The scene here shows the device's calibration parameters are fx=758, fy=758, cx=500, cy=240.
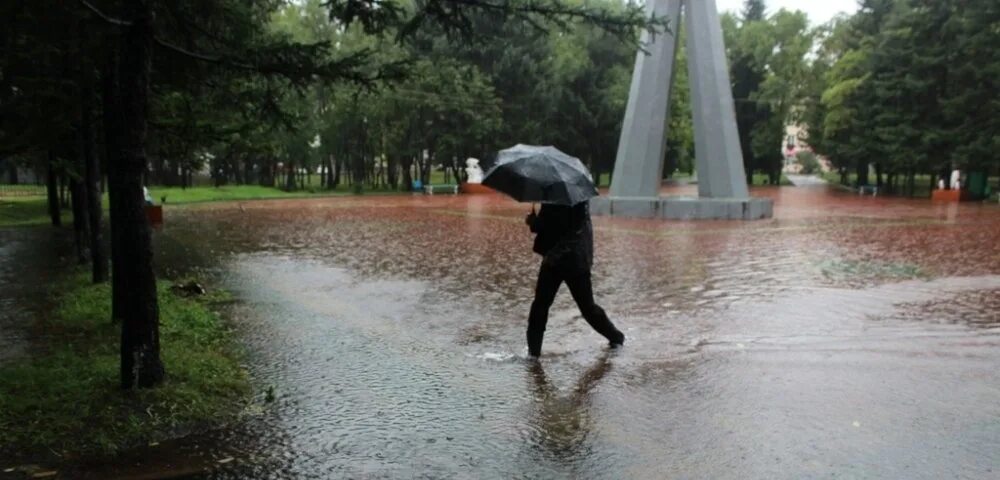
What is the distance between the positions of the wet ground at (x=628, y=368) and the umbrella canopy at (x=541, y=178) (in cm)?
143

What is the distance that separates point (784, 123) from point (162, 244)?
162 feet

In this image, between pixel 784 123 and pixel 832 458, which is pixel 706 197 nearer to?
pixel 832 458

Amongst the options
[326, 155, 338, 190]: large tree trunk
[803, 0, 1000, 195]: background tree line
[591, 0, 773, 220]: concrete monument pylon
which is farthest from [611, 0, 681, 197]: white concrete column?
[326, 155, 338, 190]: large tree trunk

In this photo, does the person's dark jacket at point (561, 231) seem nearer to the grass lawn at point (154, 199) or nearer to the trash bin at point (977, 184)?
the grass lawn at point (154, 199)

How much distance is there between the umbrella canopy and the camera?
612cm

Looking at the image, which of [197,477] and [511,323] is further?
[511,323]

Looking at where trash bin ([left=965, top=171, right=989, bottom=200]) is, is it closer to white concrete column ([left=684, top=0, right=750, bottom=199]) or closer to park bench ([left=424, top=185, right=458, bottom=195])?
white concrete column ([left=684, top=0, right=750, bottom=199])

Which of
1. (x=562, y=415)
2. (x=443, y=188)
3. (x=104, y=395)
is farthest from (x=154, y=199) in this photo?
(x=562, y=415)

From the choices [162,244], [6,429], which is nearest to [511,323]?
[6,429]

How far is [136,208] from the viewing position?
4.98 m

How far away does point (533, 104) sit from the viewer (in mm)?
45812

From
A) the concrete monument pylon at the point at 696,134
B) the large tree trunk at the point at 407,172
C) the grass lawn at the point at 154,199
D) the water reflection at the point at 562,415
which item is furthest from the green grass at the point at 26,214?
the large tree trunk at the point at 407,172

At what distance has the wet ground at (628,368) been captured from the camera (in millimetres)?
4375

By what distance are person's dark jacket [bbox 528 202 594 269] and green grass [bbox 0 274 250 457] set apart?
8.69 ft
